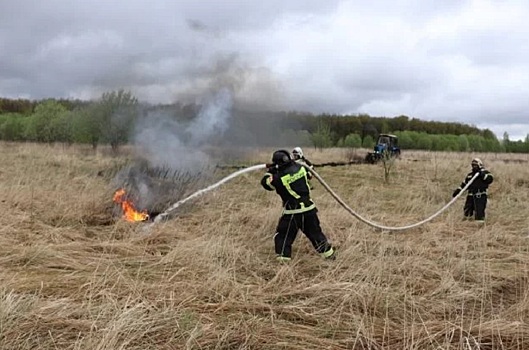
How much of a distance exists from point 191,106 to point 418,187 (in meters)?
6.97

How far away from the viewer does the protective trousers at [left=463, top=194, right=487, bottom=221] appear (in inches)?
388

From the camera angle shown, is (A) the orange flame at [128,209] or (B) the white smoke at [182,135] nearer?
(A) the orange flame at [128,209]

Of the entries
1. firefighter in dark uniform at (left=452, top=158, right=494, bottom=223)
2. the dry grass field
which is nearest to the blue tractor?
firefighter in dark uniform at (left=452, top=158, right=494, bottom=223)

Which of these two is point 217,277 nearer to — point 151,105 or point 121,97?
point 151,105

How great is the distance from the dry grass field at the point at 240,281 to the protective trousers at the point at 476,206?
0.32 meters

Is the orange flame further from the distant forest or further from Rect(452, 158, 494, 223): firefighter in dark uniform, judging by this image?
Rect(452, 158, 494, 223): firefighter in dark uniform

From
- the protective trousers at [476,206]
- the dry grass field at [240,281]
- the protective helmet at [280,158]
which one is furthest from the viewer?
the protective trousers at [476,206]

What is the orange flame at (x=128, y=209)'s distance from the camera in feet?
27.2

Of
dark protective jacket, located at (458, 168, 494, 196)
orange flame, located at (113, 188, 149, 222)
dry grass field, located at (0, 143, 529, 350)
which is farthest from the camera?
dark protective jacket, located at (458, 168, 494, 196)

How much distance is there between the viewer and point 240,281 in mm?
5246

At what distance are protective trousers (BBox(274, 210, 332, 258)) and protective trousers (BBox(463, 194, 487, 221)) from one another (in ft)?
15.2

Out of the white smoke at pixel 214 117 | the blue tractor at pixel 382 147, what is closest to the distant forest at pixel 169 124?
the white smoke at pixel 214 117

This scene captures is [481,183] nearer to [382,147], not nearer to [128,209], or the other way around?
[128,209]

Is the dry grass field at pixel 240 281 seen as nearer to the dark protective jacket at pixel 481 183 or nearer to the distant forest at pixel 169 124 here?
the dark protective jacket at pixel 481 183
